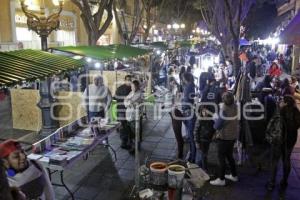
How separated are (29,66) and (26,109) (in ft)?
15.5

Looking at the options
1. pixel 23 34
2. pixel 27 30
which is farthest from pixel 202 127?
pixel 27 30

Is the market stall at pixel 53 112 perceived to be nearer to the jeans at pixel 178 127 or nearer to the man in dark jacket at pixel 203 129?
the jeans at pixel 178 127

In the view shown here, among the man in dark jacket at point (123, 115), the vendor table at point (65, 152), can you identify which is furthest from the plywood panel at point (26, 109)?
the vendor table at point (65, 152)

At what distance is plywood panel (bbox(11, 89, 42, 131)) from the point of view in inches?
423

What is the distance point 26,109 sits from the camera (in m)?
10.9

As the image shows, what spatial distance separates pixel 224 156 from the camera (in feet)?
23.0

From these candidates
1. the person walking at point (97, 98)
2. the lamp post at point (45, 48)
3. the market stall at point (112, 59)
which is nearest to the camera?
the person walking at point (97, 98)

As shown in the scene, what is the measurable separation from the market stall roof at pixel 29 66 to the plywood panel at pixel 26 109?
2745mm

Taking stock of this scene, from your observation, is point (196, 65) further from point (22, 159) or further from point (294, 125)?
point (22, 159)

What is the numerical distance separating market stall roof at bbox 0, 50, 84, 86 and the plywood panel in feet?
9.00

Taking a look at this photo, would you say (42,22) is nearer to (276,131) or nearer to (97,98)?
(97,98)

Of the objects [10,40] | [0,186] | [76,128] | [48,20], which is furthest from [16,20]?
[0,186]

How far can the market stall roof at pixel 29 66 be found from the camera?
5446 mm

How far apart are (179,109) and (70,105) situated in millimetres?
4308
